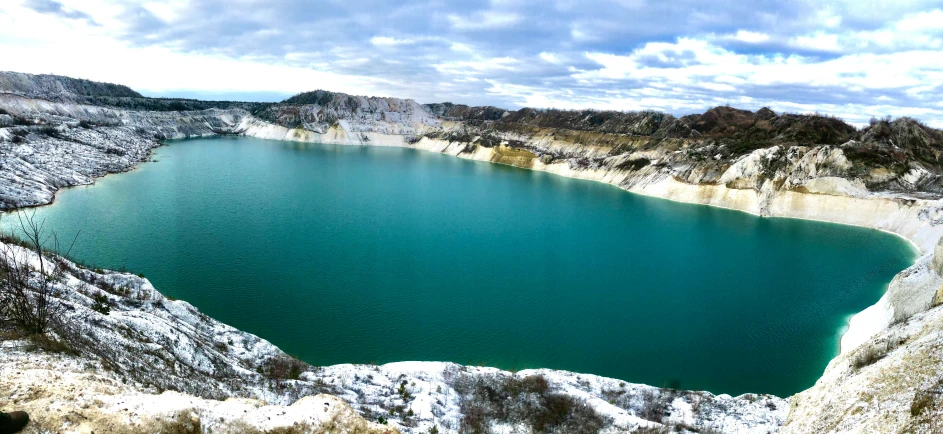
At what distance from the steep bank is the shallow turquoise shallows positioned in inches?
130

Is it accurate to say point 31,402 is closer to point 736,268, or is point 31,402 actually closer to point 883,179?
point 736,268

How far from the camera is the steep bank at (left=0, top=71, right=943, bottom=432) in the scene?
15164 mm

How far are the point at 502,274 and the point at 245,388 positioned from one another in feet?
59.7

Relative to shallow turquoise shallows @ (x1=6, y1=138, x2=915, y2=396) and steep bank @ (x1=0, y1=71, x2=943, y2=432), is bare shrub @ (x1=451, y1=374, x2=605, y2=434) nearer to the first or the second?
steep bank @ (x1=0, y1=71, x2=943, y2=432)

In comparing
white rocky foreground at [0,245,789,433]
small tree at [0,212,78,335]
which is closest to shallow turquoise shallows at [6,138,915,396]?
white rocky foreground at [0,245,789,433]

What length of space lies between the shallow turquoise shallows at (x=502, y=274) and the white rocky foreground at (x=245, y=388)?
2.89m

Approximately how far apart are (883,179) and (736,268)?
1417 inches

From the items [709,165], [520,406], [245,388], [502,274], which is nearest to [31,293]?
[245,388]

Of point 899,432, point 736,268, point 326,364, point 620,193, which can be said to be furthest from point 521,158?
point 899,432

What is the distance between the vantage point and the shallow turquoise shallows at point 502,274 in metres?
21.6

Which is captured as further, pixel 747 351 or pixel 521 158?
pixel 521 158

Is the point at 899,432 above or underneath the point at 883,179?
underneath

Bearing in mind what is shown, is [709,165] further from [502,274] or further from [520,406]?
[520,406]

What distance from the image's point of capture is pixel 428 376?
1745cm
